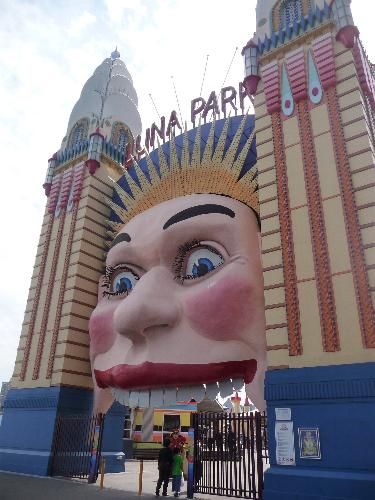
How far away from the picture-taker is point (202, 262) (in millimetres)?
10898

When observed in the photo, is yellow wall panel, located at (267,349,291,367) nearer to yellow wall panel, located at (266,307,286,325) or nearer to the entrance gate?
yellow wall panel, located at (266,307,286,325)

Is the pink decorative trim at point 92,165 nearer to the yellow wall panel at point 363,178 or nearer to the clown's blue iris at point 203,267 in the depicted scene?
the clown's blue iris at point 203,267

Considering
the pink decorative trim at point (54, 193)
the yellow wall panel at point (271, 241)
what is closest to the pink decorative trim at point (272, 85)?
the yellow wall panel at point (271, 241)

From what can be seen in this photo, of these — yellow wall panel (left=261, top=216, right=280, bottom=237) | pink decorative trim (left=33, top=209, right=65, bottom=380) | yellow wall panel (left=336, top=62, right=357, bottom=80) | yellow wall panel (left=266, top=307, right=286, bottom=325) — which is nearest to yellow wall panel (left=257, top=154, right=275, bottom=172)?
yellow wall panel (left=261, top=216, right=280, bottom=237)

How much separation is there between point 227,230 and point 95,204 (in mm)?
6588

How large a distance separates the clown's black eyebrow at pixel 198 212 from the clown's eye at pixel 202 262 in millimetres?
926

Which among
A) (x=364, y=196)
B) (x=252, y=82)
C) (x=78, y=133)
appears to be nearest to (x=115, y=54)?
(x=78, y=133)

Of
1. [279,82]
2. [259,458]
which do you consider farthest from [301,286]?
[279,82]

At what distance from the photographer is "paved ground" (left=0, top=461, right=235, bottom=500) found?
31.3 feet

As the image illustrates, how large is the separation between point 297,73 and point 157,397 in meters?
9.16

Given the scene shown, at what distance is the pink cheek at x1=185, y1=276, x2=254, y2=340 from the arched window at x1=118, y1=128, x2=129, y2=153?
9462 mm

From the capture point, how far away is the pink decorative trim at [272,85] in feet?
37.7

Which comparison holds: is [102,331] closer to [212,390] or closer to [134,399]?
[134,399]

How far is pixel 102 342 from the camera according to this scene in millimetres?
12445
